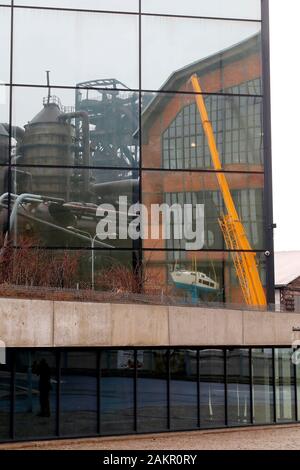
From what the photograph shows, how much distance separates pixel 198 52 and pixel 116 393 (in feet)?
45.8

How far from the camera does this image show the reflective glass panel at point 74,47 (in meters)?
30.4

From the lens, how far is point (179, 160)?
102ft

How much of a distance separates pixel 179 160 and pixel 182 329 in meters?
8.56

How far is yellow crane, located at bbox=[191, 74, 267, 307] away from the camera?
3086 centimetres

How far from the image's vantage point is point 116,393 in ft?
80.1

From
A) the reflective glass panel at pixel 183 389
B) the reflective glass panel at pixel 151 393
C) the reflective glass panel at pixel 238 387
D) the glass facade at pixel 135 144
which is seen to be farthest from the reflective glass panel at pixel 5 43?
the reflective glass panel at pixel 238 387

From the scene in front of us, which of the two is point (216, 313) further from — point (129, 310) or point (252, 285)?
point (252, 285)

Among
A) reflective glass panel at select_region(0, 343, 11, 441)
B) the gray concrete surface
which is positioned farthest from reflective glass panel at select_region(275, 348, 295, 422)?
reflective glass panel at select_region(0, 343, 11, 441)

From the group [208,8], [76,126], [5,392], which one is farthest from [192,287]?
[208,8]

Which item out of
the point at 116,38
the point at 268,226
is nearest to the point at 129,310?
the point at 268,226

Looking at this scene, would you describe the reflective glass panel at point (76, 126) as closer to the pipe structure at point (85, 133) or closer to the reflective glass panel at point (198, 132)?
the pipe structure at point (85, 133)

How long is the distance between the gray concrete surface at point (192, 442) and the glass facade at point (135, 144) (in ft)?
18.4

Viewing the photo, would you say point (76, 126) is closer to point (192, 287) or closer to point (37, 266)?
point (37, 266)

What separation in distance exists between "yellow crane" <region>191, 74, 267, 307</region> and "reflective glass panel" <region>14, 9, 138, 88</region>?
3.57 meters
